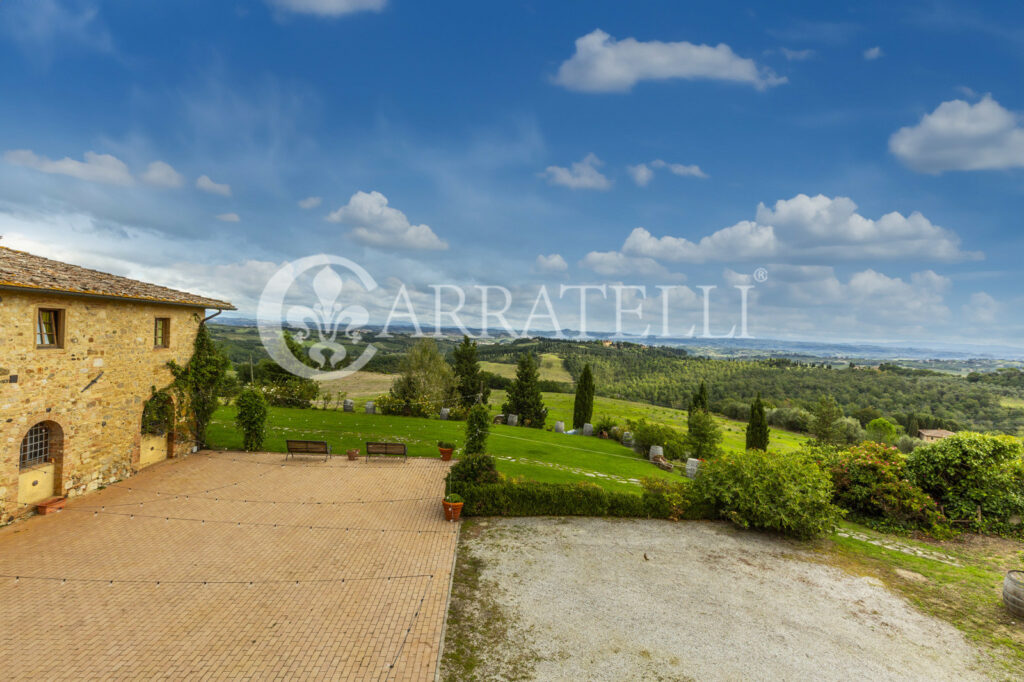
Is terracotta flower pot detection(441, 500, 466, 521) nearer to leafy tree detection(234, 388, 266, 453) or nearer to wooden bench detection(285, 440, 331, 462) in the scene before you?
wooden bench detection(285, 440, 331, 462)

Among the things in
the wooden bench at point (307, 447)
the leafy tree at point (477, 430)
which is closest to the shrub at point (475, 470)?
the leafy tree at point (477, 430)

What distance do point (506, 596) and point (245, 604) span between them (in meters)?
4.68

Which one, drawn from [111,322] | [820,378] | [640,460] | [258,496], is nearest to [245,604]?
[258,496]

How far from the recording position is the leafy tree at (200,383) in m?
15.9

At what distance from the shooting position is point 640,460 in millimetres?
22297

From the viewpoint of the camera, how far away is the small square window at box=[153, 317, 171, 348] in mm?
14702

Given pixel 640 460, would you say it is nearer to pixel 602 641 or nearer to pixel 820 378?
pixel 602 641

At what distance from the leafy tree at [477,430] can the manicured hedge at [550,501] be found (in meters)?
1.36

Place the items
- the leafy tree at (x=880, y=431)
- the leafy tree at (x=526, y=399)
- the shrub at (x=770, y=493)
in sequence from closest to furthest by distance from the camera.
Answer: the shrub at (x=770, y=493) → the leafy tree at (x=526, y=399) → the leafy tree at (x=880, y=431)

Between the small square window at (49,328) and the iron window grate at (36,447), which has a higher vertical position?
the small square window at (49,328)

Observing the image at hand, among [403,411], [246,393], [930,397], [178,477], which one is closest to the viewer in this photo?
[178,477]

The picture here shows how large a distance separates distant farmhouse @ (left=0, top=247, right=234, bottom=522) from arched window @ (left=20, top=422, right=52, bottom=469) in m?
0.02

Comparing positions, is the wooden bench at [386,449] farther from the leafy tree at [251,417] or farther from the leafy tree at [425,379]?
the leafy tree at [425,379]

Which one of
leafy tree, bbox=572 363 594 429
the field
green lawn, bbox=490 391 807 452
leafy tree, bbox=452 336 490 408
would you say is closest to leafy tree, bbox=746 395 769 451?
leafy tree, bbox=572 363 594 429
